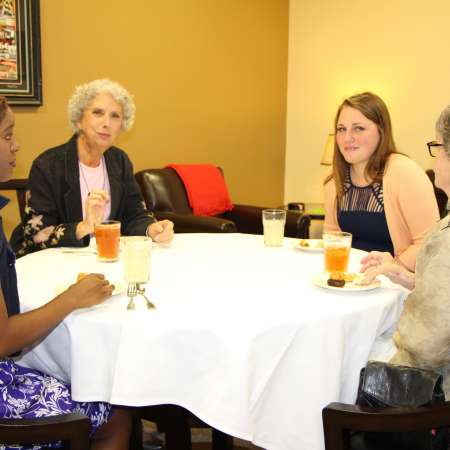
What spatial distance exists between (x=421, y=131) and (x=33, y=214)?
3.39m

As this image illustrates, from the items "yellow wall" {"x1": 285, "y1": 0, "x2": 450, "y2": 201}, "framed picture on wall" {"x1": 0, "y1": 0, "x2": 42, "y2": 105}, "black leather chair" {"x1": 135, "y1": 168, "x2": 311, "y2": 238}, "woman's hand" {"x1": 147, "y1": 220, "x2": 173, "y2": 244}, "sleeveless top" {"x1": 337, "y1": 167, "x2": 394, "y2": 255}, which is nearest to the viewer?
"woman's hand" {"x1": 147, "y1": 220, "x2": 173, "y2": 244}

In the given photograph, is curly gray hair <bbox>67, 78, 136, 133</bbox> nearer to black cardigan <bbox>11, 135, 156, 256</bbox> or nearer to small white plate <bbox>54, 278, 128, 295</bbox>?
black cardigan <bbox>11, 135, 156, 256</bbox>

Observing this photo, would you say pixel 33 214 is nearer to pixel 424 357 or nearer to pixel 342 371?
pixel 342 371

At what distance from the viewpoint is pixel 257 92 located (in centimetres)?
537

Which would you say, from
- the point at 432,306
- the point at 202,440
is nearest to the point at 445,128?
the point at 432,306

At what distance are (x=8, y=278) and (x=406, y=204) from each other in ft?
5.19

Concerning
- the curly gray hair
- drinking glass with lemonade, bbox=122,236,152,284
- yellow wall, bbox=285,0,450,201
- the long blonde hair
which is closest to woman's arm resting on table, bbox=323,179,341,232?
the long blonde hair

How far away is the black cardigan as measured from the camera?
2.42 metres

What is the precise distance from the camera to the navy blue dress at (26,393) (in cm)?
138

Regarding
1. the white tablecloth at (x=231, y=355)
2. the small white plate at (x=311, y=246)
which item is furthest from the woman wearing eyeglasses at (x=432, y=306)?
the small white plate at (x=311, y=246)

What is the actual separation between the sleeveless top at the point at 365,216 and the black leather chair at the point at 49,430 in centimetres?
167

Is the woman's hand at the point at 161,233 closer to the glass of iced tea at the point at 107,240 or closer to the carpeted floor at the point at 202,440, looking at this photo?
the glass of iced tea at the point at 107,240

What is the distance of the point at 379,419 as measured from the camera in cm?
119

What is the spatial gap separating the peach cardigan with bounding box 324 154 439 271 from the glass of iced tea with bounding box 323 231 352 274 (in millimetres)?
626
